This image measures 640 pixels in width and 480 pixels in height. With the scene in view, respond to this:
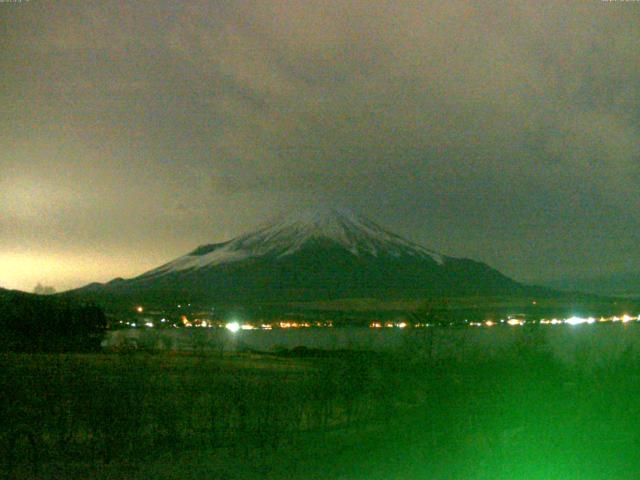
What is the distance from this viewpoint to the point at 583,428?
630 inches

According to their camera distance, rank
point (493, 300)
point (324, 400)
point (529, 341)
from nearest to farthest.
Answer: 1. point (324, 400)
2. point (529, 341)
3. point (493, 300)

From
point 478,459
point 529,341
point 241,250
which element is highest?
point 241,250

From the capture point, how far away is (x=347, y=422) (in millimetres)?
16500

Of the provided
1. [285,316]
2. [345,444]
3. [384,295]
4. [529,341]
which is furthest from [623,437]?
[384,295]

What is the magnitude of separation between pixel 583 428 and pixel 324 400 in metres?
4.57

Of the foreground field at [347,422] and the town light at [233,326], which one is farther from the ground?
the town light at [233,326]

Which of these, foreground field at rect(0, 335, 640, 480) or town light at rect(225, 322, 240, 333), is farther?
town light at rect(225, 322, 240, 333)

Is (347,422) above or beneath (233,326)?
beneath

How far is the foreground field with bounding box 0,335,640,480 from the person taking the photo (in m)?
12.2

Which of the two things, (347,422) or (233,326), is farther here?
(233,326)

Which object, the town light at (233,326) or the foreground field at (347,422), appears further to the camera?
the town light at (233,326)

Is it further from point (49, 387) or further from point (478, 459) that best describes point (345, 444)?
point (49, 387)

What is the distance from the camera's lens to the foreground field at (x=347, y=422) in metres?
12.2

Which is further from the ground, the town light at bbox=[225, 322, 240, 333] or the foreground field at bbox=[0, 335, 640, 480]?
the town light at bbox=[225, 322, 240, 333]
